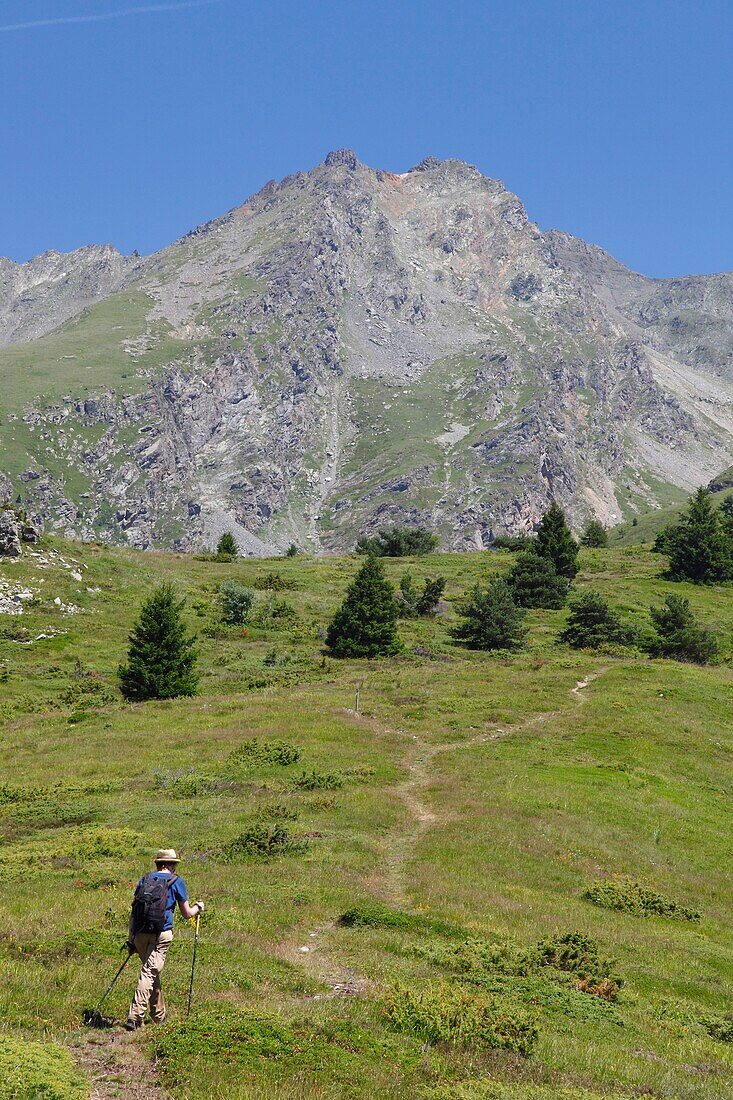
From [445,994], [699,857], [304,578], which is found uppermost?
[304,578]

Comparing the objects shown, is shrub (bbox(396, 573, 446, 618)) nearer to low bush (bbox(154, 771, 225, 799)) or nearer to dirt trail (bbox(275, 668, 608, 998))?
dirt trail (bbox(275, 668, 608, 998))

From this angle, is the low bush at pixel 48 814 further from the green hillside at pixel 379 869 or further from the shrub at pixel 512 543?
the shrub at pixel 512 543

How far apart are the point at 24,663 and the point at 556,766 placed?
3927 centimetres

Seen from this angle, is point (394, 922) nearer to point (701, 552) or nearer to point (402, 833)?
point (402, 833)

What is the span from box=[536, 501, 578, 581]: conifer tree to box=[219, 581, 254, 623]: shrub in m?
36.4

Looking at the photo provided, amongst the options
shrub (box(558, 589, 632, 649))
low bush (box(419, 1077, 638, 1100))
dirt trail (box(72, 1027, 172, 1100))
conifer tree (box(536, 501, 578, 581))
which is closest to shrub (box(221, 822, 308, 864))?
dirt trail (box(72, 1027, 172, 1100))

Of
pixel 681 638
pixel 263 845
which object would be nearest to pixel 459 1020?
pixel 263 845

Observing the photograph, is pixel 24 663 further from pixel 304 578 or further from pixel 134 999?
pixel 134 999

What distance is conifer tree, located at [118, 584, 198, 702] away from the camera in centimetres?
5219

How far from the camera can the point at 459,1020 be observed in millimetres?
13070

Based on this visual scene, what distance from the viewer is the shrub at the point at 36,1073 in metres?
9.45

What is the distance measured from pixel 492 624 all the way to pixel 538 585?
17.6 m

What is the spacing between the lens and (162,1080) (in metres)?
10.5

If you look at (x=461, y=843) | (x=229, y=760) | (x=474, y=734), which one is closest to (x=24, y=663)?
(x=229, y=760)
